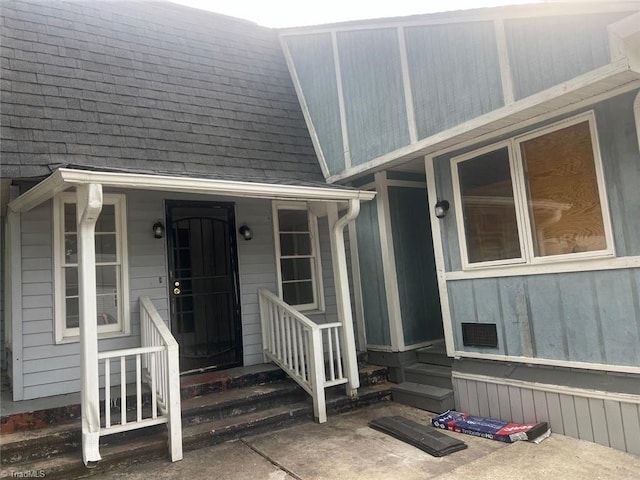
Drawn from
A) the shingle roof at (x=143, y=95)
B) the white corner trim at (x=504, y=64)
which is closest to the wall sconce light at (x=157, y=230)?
the shingle roof at (x=143, y=95)

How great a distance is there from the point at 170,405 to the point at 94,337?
788mm

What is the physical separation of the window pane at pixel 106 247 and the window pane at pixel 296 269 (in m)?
2.00

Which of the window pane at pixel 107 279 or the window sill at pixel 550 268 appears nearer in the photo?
the window sill at pixel 550 268

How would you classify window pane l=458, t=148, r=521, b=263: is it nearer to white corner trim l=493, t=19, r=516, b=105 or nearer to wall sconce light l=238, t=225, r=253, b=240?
white corner trim l=493, t=19, r=516, b=105

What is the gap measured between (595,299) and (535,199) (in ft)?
3.13

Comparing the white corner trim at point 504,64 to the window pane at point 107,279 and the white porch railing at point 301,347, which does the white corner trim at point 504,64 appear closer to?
the white porch railing at point 301,347

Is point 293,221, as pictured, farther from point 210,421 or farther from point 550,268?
point 550,268

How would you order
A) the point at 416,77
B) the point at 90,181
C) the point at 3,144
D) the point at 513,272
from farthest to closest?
the point at 416,77 → the point at 513,272 → the point at 3,144 → the point at 90,181

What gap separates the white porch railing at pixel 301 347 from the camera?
13.7 ft

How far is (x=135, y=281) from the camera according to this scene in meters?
4.49

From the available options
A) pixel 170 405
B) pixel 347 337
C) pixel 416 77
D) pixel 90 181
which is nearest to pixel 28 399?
pixel 170 405

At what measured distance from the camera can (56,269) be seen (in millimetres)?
4035

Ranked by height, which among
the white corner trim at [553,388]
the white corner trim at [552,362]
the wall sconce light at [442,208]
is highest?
the wall sconce light at [442,208]

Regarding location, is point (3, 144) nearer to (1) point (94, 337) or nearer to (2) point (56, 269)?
(2) point (56, 269)
